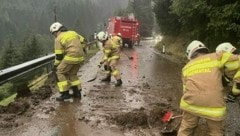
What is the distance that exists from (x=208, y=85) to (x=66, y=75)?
5.60 m

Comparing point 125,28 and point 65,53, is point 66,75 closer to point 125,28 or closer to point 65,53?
point 65,53

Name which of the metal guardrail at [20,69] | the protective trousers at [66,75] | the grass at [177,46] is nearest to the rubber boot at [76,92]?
the protective trousers at [66,75]

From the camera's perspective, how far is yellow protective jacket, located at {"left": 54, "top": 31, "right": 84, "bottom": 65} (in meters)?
9.73

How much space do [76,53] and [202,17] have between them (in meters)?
10.3

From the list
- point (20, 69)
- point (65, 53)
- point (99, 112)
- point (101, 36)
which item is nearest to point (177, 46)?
point (101, 36)

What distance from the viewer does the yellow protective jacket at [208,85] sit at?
5.29m

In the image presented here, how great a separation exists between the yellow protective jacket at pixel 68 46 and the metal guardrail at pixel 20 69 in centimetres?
113

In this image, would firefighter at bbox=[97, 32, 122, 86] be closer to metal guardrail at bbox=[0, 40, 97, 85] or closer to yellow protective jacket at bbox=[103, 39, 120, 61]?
yellow protective jacket at bbox=[103, 39, 120, 61]

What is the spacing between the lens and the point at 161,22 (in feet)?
103

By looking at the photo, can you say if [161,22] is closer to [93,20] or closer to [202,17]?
[202,17]

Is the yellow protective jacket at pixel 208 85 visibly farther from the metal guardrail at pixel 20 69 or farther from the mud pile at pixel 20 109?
the metal guardrail at pixel 20 69

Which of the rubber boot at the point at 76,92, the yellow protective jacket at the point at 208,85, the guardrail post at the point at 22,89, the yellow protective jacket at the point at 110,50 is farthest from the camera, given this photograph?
the yellow protective jacket at the point at 110,50

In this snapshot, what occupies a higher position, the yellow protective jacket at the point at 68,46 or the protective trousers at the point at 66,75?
the yellow protective jacket at the point at 68,46

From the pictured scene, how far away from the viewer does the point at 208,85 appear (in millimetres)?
5297
